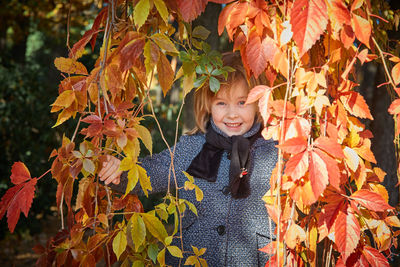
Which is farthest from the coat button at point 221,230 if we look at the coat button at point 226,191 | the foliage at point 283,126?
the foliage at point 283,126

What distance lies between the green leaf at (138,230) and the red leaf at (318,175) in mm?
464

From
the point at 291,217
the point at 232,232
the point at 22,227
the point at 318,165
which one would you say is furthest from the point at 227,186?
the point at 22,227

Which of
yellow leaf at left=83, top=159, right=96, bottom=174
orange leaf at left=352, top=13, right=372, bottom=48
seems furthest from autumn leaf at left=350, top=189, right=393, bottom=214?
yellow leaf at left=83, top=159, right=96, bottom=174

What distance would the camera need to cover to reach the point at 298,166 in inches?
32.7

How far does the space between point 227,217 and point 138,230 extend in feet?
3.17

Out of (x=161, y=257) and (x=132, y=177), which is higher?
(x=132, y=177)

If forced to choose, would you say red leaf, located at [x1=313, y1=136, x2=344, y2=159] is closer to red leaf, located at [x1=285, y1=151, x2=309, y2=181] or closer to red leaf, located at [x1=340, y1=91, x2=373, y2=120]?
red leaf, located at [x1=285, y1=151, x2=309, y2=181]

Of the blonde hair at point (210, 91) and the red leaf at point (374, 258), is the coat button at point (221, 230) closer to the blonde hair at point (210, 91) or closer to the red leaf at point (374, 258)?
the blonde hair at point (210, 91)

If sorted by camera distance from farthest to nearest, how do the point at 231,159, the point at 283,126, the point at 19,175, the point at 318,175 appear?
1. the point at 231,159
2. the point at 19,175
3. the point at 283,126
4. the point at 318,175

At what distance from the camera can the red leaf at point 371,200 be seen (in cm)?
88

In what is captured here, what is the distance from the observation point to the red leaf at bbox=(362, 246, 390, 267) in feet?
3.12

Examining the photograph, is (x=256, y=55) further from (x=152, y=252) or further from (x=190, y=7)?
(x=152, y=252)

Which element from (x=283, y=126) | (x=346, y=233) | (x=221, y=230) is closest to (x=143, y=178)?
(x=283, y=126)

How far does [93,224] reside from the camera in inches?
41.9
